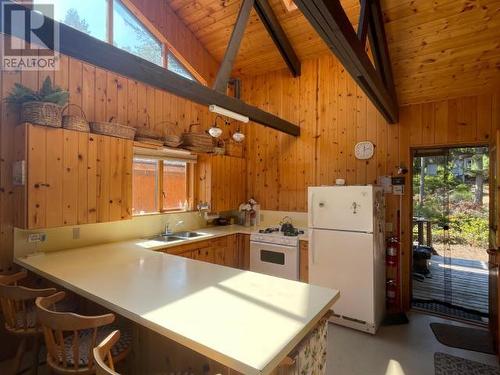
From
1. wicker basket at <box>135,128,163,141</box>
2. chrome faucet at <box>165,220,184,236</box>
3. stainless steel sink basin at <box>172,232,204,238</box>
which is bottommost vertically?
stainless steel sink basin at <box>172,232,204,238</box>

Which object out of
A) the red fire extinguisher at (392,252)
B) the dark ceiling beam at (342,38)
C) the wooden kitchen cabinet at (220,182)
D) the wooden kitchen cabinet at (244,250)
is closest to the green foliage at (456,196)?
the red fire extinguisher at (392,252)

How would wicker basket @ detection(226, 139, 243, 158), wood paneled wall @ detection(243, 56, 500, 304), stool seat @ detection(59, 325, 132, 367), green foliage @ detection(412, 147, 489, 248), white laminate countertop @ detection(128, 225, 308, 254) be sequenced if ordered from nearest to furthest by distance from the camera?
1. stool seat @ detection(59, 325, 132, 367)
2. white laminate countertop @ detection(128, 225, 308, 254)
3. wood paneled wall @ detection(243, 56, 500, 304)
4. green foliage @ detection(412, 147, 489, 248)
5. wicker basket @ detection(226, 139, 243, 158)

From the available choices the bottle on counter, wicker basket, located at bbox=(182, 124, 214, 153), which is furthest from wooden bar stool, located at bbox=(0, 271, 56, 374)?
the bottle on counter

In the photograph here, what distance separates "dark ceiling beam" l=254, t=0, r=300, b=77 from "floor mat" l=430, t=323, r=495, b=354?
392cm

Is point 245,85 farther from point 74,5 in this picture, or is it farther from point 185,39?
point 74,5

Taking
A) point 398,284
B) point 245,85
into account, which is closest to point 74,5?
point 245,85

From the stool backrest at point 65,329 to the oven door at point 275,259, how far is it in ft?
8.47

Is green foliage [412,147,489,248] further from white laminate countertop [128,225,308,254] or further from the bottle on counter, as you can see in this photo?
the bottle on counter

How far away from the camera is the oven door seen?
368 cm

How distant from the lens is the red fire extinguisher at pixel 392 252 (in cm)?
357

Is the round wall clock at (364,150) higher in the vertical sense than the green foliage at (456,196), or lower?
higher

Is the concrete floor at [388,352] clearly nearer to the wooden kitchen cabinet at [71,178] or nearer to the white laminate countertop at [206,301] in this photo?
the white laminate countertop at [206,301]

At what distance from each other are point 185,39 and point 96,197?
2824 millimetres

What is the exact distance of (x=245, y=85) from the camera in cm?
504
